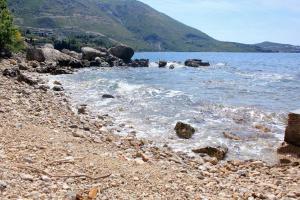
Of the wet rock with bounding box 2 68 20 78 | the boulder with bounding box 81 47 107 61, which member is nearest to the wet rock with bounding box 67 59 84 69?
the boulder with bounding box 81 47 107 61

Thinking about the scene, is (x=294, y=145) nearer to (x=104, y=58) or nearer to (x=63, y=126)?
(x=63, y=126)

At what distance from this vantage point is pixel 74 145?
50.2 feet

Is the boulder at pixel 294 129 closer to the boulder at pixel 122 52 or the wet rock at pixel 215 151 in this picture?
the wet rock at pixel 215 151

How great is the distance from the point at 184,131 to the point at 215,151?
3975mm

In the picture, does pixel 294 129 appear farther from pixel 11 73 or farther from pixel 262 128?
pixel 11 73

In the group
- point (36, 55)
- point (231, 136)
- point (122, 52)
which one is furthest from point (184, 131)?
point (122, 52)

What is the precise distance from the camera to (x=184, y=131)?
2247 cm

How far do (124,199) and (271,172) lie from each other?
7.14m

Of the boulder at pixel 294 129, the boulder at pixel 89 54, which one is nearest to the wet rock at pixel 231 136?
the boulder at pixel 294 129

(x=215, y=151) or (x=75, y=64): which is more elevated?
(x=215, y=151)

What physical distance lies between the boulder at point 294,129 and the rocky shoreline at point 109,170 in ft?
9.66

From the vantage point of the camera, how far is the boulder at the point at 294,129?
20.2m

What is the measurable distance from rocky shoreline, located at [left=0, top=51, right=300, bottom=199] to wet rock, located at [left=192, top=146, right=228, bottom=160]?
0.57m

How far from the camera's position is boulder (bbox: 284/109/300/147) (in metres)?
20.2
